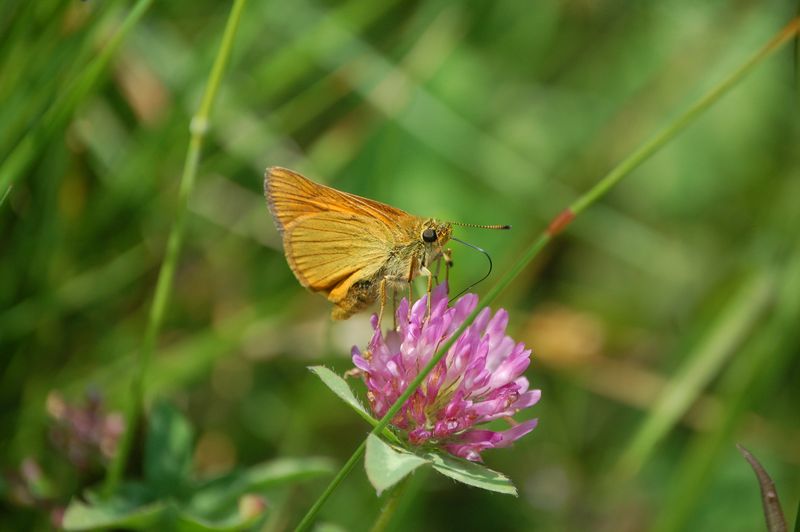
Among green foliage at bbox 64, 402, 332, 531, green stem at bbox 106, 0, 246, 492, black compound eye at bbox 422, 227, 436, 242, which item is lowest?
green foliage at bbox 64, 402, 332, 531

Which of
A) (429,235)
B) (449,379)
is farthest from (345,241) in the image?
(449,379)

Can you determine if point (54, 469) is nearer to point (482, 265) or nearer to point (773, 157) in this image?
point (482, 265)

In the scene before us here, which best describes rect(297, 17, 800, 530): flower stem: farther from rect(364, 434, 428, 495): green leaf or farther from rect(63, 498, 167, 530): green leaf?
rect(63, 498, 167, 530): green leaf

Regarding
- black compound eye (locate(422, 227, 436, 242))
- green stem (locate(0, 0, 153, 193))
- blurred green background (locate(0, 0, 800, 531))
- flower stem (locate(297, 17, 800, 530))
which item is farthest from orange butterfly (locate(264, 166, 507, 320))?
blurred green background (locate(0, 0, 800, 531))

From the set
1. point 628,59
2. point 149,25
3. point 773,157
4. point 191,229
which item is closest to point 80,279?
point 191,229

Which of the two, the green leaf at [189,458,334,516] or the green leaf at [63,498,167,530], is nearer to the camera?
the green leaf at [63,498,167,530]

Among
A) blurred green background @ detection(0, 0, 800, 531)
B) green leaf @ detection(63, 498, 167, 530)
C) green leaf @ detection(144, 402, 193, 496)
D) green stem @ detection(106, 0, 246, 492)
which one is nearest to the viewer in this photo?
green leaf @ detection(63, 498, 167, 530)
